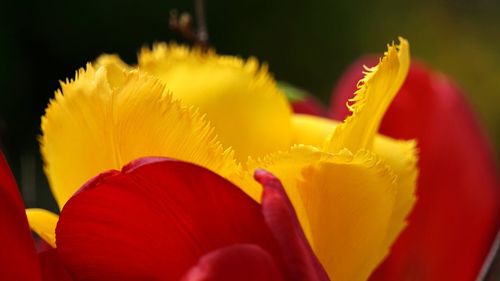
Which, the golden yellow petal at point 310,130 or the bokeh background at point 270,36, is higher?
the golden yellow petal at point 310,130

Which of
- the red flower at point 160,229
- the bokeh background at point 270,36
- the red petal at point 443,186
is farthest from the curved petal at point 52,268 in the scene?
the bokeh background at point 270,36

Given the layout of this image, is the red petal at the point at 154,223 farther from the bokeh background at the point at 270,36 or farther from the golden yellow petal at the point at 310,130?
the bokeh background at the point at 270,36

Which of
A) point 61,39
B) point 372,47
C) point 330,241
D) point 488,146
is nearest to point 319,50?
point 372,47

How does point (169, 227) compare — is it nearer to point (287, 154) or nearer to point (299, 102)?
point (287, 154)

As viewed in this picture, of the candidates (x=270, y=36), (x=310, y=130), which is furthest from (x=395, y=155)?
(x=270, y=36)

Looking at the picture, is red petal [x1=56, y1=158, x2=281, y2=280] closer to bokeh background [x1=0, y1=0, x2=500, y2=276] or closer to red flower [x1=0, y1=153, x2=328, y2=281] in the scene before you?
red flower [x1=0, y1=153, x2=328, y2=281]

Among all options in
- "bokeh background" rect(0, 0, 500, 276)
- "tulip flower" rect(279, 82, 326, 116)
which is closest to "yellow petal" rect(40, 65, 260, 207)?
"tulip flower" rect(279, 82, 326, 116)

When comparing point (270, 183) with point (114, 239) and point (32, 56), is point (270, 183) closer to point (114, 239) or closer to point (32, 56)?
point (114, 239)

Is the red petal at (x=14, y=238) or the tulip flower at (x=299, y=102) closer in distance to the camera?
the red petal at (x=14, y=238)
